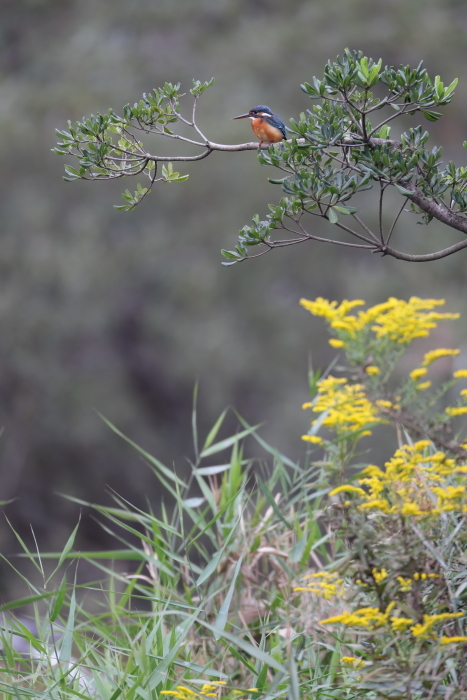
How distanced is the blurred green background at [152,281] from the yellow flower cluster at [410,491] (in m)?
5.40

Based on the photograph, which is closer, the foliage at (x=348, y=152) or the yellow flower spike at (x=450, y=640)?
the yellow flower spike at (x=450, y=640)

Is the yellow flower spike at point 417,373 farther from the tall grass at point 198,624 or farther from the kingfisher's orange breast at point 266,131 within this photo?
the kingfisher's orange breast at point 266,131

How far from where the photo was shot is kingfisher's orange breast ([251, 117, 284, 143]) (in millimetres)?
1456

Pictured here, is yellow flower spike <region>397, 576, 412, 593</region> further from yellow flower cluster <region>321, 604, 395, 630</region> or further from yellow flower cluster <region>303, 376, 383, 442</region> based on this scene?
yellow flower cluster <region>303, 376, 383, 442</region>

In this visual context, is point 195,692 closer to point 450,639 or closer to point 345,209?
point 450,639

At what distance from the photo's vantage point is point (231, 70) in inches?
325

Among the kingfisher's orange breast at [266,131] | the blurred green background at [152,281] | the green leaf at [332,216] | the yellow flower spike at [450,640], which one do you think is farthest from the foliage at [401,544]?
the blurred green background at [152,281]

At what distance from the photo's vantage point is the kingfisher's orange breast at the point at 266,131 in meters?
1.46

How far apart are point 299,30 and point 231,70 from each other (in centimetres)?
88

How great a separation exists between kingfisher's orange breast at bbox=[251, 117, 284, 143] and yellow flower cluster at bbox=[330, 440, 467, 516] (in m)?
0.64

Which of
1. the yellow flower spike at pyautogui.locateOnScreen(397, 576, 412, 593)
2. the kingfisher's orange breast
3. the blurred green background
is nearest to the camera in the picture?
the yellow flower spike at pyautogui.locateOnScreen(397, 576, 412, 593)

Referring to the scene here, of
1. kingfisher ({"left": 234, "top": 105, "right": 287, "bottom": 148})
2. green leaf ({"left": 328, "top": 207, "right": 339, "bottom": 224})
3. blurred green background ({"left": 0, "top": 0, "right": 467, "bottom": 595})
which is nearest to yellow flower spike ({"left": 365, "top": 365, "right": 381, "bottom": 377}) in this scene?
green leaf ({"left": 328, "top": 207, "right": 339, "bottom": 224})

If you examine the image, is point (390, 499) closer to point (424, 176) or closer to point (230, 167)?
point (424, 176)

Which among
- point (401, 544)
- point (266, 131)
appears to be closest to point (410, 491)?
point (401, 544)
